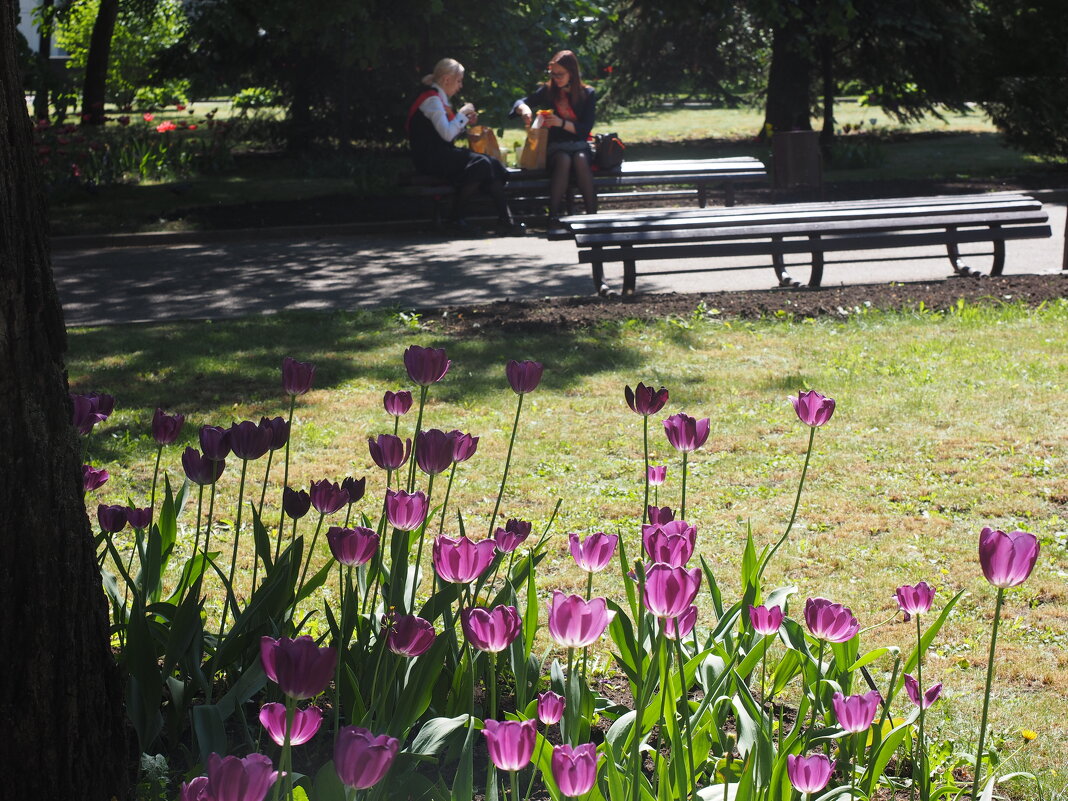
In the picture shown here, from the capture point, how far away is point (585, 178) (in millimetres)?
13148

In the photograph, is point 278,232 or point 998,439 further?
point 278,232

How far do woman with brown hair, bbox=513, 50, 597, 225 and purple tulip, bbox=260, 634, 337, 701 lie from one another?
11.9 m

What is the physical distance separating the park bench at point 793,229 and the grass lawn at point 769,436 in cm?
112

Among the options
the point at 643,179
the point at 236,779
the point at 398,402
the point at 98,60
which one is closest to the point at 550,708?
the point at 236,779

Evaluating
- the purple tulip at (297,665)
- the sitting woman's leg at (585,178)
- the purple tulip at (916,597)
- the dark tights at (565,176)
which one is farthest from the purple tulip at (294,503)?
the sitting woman's leg at (585,178)

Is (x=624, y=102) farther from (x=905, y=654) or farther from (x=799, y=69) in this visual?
(x=905, y=654)

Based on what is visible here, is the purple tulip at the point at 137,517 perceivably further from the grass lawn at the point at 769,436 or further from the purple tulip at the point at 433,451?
the grass lawn at the point at 769,436

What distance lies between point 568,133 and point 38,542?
460 inches

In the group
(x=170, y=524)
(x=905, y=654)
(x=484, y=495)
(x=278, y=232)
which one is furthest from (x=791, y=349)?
(x=278, y=232)

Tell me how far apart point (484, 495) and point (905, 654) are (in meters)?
1.94

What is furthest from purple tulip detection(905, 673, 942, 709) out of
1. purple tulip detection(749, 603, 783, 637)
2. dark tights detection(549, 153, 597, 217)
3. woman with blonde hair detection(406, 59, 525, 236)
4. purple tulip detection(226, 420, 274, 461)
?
dark tights detection(549, 153, 597, 217)

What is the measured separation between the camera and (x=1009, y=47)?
20.1 meters

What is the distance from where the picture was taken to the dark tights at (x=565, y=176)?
13.0m

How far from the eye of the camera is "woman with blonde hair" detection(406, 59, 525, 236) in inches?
485
